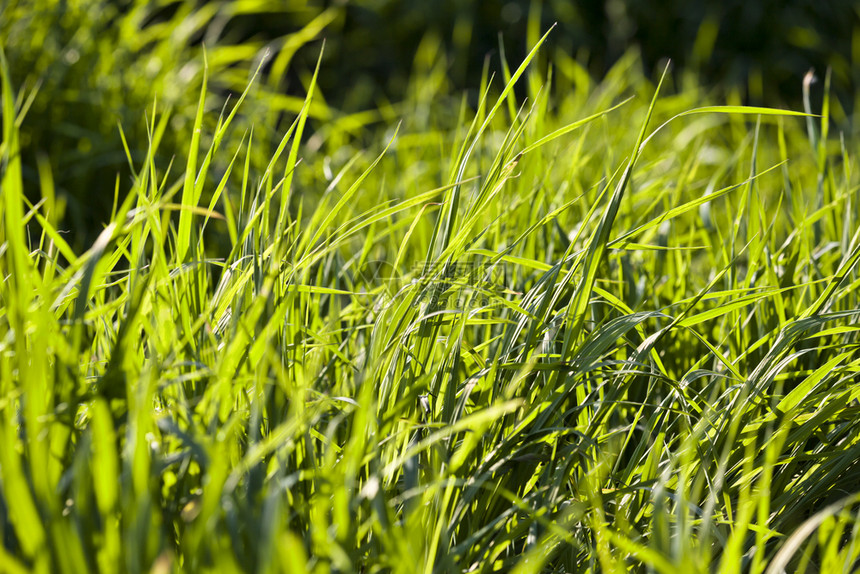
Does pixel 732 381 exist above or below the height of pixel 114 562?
below

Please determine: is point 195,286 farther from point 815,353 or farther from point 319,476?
point 815,353

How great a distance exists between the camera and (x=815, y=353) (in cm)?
115

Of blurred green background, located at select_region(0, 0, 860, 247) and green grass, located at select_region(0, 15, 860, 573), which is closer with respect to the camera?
green grass, located at select_region(0, 15, 860, 573)

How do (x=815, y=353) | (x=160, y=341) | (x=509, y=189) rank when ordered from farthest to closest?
(x=509, y=189) → (x=815, y=353) → (x=160, y=341)

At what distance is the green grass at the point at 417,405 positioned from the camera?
0.63 m

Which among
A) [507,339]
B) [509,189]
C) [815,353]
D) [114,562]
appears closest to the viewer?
[114,562]

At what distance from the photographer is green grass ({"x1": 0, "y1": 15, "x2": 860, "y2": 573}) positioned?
0.63 metres

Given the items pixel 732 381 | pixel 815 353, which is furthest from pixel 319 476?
pixel 815 353

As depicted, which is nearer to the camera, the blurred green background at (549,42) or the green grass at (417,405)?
the green grass at (417,405)

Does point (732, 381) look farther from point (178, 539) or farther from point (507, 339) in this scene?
point (178, 539)

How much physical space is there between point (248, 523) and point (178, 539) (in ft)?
0.61

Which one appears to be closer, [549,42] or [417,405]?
[417,405]

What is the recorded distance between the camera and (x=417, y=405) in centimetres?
95

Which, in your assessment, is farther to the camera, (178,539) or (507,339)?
(507,339)
